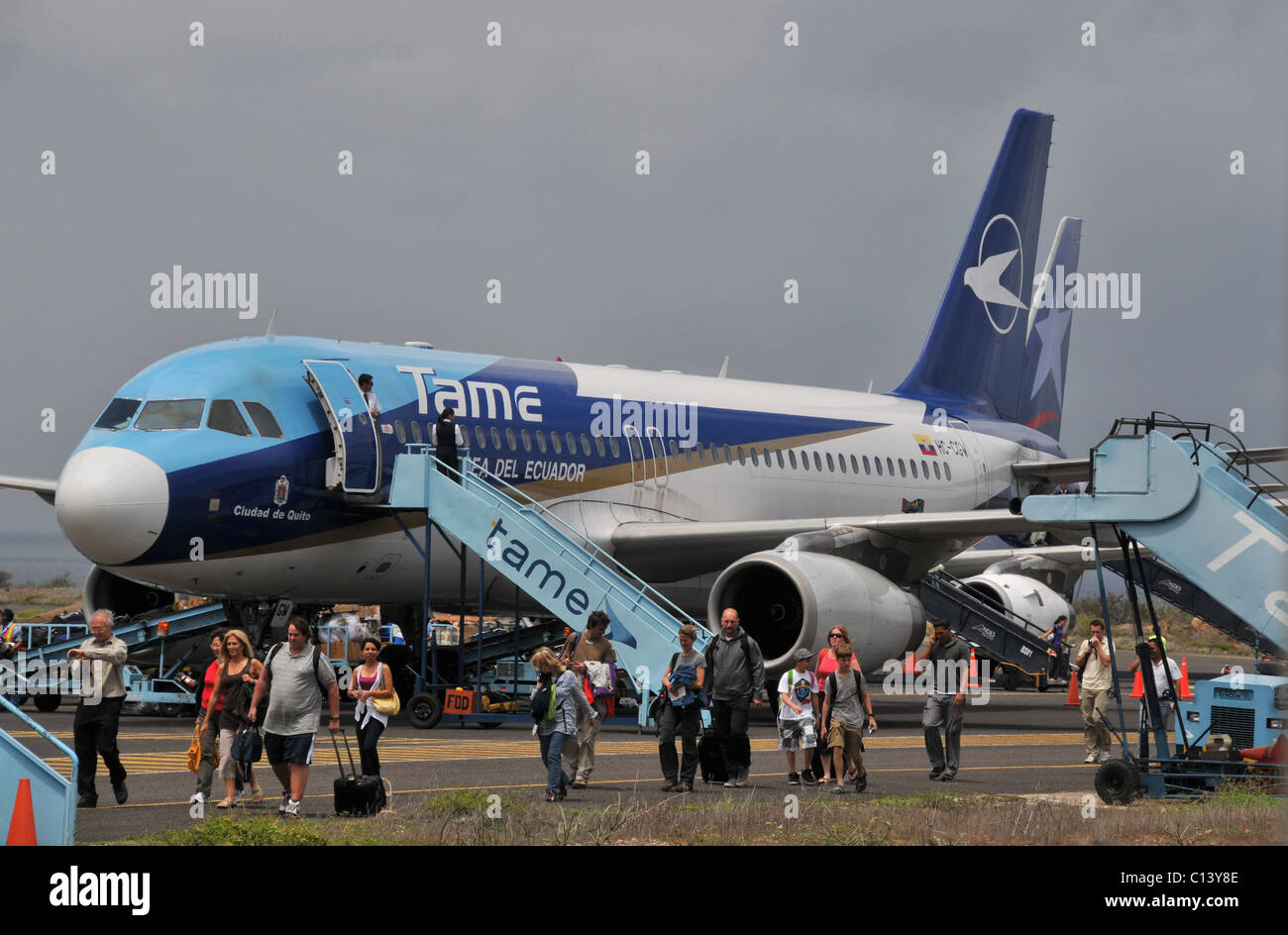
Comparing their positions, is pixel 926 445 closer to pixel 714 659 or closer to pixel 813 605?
pixel 813 605

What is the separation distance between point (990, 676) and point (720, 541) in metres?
17.4

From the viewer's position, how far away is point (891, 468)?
29.3 m

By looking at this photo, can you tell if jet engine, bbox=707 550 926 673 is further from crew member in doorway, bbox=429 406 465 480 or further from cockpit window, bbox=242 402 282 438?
cockpit window, bbox=242 402 282 438

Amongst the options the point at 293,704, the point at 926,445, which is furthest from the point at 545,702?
the point at 926,445

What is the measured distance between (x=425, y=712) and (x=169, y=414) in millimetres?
4703

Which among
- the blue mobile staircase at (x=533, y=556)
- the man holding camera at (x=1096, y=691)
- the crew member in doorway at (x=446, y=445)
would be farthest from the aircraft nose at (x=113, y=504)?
the man holding camera at (x=1096, y=691)

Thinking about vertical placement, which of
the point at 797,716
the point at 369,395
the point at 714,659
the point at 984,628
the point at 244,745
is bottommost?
the point at 984,628

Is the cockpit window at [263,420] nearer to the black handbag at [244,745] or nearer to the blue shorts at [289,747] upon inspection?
the black handbag at [244,745]

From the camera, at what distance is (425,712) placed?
20984mm

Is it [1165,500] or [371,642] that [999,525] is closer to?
[1165,500]

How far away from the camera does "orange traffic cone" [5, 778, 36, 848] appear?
966 cm

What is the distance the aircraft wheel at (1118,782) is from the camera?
13804 millimetres

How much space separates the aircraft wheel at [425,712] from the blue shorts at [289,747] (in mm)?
8002
